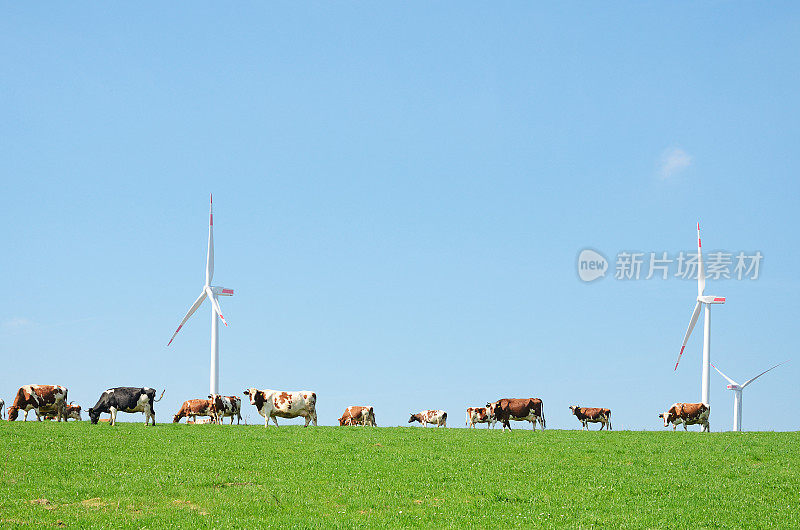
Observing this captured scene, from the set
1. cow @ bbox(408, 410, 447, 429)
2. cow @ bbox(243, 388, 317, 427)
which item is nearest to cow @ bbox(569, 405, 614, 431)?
cow @ bbox(408, 410, 447, 429)

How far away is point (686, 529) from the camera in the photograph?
18719 mm

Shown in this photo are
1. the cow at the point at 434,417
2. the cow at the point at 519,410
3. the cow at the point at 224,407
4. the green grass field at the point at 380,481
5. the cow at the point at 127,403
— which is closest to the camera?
the green grass field at the point at 380,481

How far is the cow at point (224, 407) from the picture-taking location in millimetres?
47375

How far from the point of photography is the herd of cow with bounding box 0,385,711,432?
35.3 metres

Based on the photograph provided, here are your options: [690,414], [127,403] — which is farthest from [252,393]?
[690,414]

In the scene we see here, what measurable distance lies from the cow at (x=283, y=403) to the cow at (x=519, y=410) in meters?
10.8

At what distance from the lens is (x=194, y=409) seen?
48.9 m

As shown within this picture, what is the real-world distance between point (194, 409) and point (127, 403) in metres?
14.2

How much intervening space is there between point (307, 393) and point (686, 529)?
24589mm

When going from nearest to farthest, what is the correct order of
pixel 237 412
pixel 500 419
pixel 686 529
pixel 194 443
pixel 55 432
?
pixel 686 529
pixel 194 443
pixel 55 432
pixel 500 419
pixel 237 412

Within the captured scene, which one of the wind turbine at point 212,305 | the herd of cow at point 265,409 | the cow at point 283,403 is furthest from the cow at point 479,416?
the wind turbine at point 212,305

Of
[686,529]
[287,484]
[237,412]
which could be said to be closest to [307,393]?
[237,412]

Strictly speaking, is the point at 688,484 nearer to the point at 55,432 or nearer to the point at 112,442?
the point at 112,442

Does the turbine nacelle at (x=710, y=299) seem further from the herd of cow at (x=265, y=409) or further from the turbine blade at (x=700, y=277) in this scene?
the herd of cow at (x=265, y=409)
